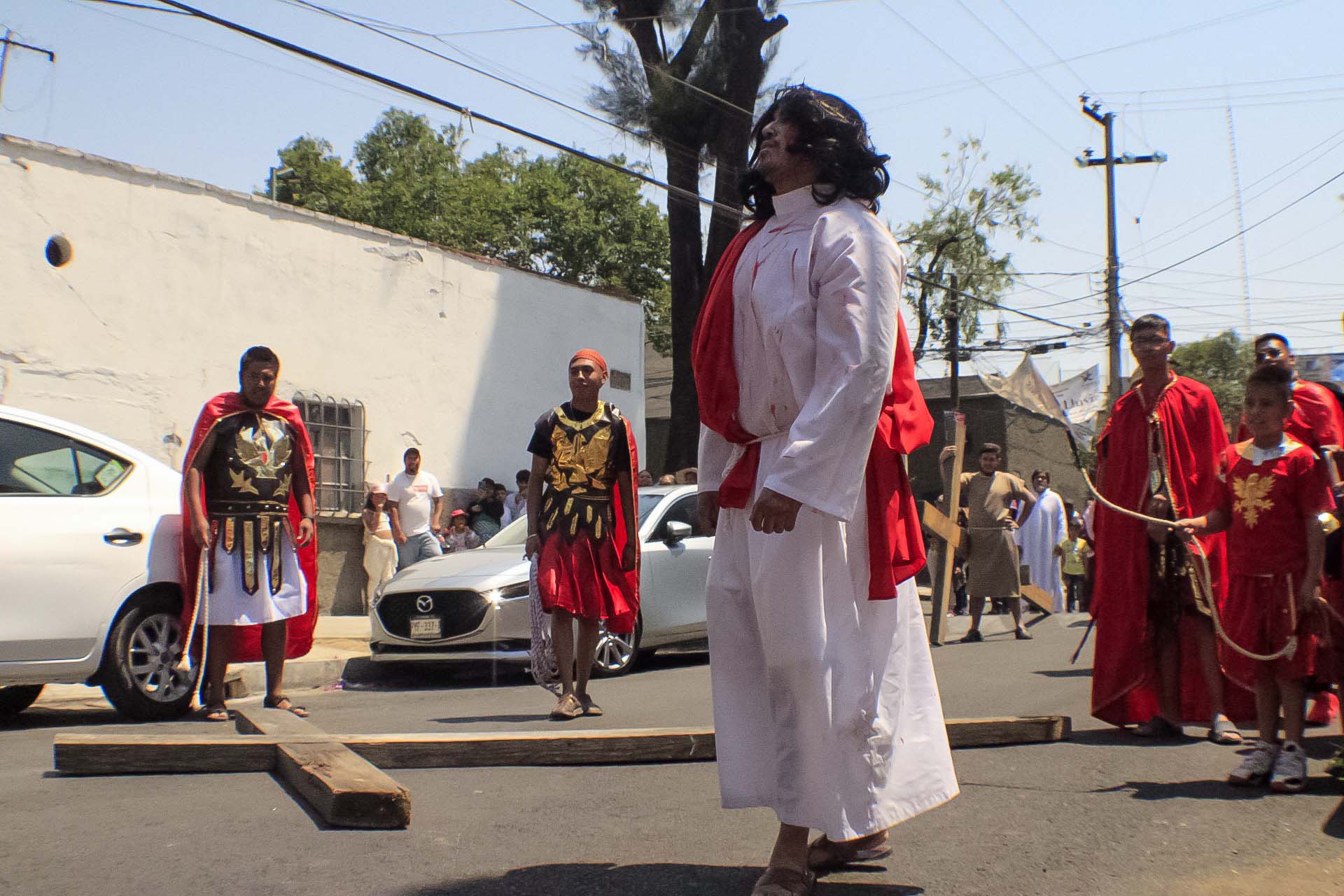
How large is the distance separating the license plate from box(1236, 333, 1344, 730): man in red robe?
5889 mm

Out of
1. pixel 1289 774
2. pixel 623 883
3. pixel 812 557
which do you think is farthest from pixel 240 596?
pixel 1289 774

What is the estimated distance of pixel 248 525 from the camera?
731 centimetres

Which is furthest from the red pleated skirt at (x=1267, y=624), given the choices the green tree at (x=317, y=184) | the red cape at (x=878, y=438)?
the green tree at (x=317, y=184)

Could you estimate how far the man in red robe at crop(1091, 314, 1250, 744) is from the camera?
633 centimetres

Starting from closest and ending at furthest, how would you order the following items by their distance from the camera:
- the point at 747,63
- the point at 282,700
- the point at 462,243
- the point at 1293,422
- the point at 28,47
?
1. the point at 1293,422
2. the point at 282,700
3. the point at 28,47
4. the point at 747,63
5. the point at 462,243

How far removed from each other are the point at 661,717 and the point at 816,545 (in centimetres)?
412

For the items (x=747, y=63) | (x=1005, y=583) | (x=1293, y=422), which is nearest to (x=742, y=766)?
(x=1293, y=422)

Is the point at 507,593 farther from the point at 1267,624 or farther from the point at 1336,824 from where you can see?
the point at 1336,824

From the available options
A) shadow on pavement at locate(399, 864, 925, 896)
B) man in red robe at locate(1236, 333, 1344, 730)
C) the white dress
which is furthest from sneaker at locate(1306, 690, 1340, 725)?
the white dress

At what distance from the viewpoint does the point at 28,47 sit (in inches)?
637

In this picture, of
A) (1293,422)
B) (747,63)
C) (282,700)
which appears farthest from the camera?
(747,63)

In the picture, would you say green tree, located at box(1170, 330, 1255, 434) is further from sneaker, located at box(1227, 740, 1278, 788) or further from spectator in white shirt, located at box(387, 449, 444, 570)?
sneaker, located at box(1227, 740, 1278, 788)

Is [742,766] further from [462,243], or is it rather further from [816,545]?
[462,243]

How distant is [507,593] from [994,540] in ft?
19.1
